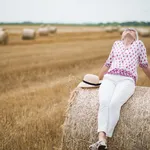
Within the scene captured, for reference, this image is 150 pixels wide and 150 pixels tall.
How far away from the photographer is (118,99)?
338 centimetres

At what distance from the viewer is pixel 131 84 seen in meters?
3.60

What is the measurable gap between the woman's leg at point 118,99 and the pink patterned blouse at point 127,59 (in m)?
0.15

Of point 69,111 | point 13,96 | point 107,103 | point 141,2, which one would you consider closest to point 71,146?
point 69,111

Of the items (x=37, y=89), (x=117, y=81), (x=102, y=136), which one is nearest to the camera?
(x=102, y=136)

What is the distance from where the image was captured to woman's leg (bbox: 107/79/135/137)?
331 centimetres

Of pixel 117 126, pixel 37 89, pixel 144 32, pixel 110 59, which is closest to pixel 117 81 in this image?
pixel 110 59

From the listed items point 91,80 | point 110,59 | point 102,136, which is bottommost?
point 102,136

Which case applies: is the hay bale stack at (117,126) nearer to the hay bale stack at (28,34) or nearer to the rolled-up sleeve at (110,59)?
the rolled-up sleeve at (110,59)

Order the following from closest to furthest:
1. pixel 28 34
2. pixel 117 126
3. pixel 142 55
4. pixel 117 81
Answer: pixel 117 126, pixel 117 81, pixel 142 55, pixel 28 34

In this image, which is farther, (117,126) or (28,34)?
(28,34)

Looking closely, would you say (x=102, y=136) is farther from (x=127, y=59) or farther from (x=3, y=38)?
(x=3, y=38)

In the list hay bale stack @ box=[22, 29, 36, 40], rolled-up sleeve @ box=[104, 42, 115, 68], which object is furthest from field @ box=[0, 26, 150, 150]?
hay bale stack @ box=[22, 29, 36, 40]

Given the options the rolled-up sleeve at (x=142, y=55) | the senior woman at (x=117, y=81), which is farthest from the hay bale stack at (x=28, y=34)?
the rolled-up sleeve at (x=142, y=55)

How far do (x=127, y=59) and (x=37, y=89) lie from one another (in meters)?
3.05
